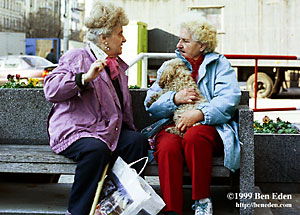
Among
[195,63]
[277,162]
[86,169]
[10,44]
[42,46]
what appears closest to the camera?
[86,169]

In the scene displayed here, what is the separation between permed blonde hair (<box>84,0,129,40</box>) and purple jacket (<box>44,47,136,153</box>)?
0.20 meters

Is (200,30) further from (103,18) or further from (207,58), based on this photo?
(103,18)

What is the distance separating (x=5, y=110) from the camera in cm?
420

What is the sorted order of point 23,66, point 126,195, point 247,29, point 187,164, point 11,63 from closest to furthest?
1. point 126,195
2. point 187,164
3. point 247,29
4. point 23,66
5. point 11,63

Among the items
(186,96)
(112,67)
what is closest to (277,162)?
(186,96)

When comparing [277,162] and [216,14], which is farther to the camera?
[216,14]

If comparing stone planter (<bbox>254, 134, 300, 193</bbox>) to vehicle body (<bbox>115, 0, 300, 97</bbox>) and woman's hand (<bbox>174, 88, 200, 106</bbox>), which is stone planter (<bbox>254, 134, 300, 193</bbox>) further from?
vehicle body (<bbox>115, 0, 300, 97</bbox>)

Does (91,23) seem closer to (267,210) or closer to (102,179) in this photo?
(102,179)

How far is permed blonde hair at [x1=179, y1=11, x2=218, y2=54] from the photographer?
384 centimetres

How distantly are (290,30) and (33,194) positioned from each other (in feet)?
41.6

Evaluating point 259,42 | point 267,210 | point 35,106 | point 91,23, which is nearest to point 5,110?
point 35,106

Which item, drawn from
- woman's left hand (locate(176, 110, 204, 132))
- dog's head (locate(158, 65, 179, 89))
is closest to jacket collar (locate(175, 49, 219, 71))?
dog's head (locate(158, 65, 179, 89))

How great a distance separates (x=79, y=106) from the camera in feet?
11.7

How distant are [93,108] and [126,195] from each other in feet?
2.36
